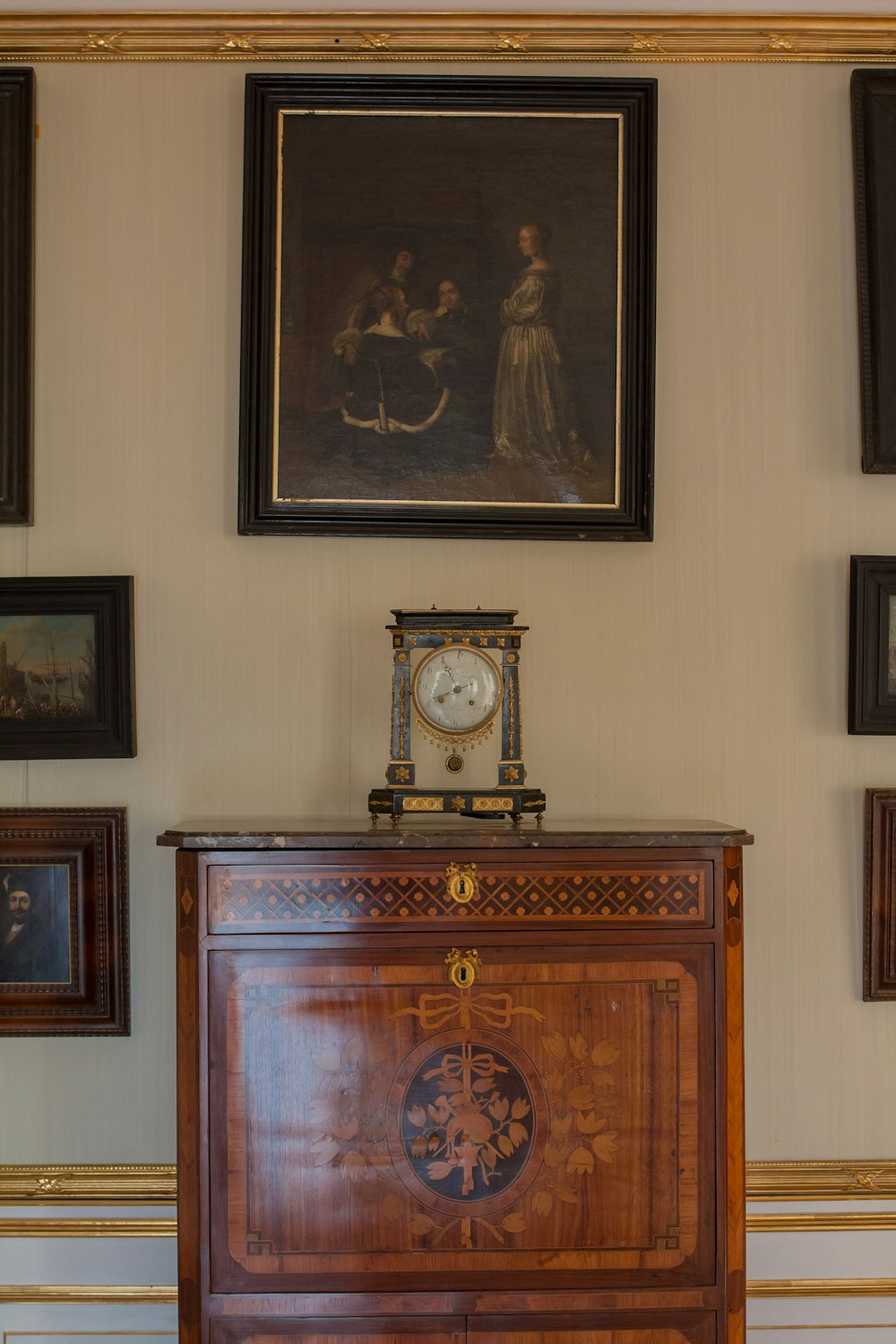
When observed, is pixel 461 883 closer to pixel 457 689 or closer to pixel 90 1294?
pixel 457 689

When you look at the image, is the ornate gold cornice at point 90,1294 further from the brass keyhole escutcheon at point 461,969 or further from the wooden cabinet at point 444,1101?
the brass keyhole escutcheon at point 461,969

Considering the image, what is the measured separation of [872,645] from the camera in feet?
10.4

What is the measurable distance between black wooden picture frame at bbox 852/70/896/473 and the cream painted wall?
0.07 meters

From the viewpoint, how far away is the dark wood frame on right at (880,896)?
313 centimetres

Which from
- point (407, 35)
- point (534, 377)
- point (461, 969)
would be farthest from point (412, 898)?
point (407, 35)

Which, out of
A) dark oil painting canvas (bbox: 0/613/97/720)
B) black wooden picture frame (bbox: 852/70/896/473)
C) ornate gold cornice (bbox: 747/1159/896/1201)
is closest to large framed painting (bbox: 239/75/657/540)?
black wooden picture frame (bbox: 852/70/896/473)

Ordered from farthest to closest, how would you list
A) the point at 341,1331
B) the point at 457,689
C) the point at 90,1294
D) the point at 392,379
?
the point at 392,379 < the point at 90,1294 < the point at 457,689 < the point at 341,1331

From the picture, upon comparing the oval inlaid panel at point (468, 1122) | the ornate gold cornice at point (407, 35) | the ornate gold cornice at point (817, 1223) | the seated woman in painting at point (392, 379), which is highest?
the ornate gold cornice at point (407, 35)

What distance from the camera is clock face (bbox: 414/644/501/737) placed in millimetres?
2742

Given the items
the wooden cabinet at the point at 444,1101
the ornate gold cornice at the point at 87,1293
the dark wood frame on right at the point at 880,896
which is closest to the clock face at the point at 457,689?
the wooden cabinet at the point at 444,1101

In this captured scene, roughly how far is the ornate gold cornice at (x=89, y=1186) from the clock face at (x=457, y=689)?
1548 mm

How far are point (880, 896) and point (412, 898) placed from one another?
1.52m

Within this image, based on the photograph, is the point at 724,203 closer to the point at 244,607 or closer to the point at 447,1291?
the point at 244,607

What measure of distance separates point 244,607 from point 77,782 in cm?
70
